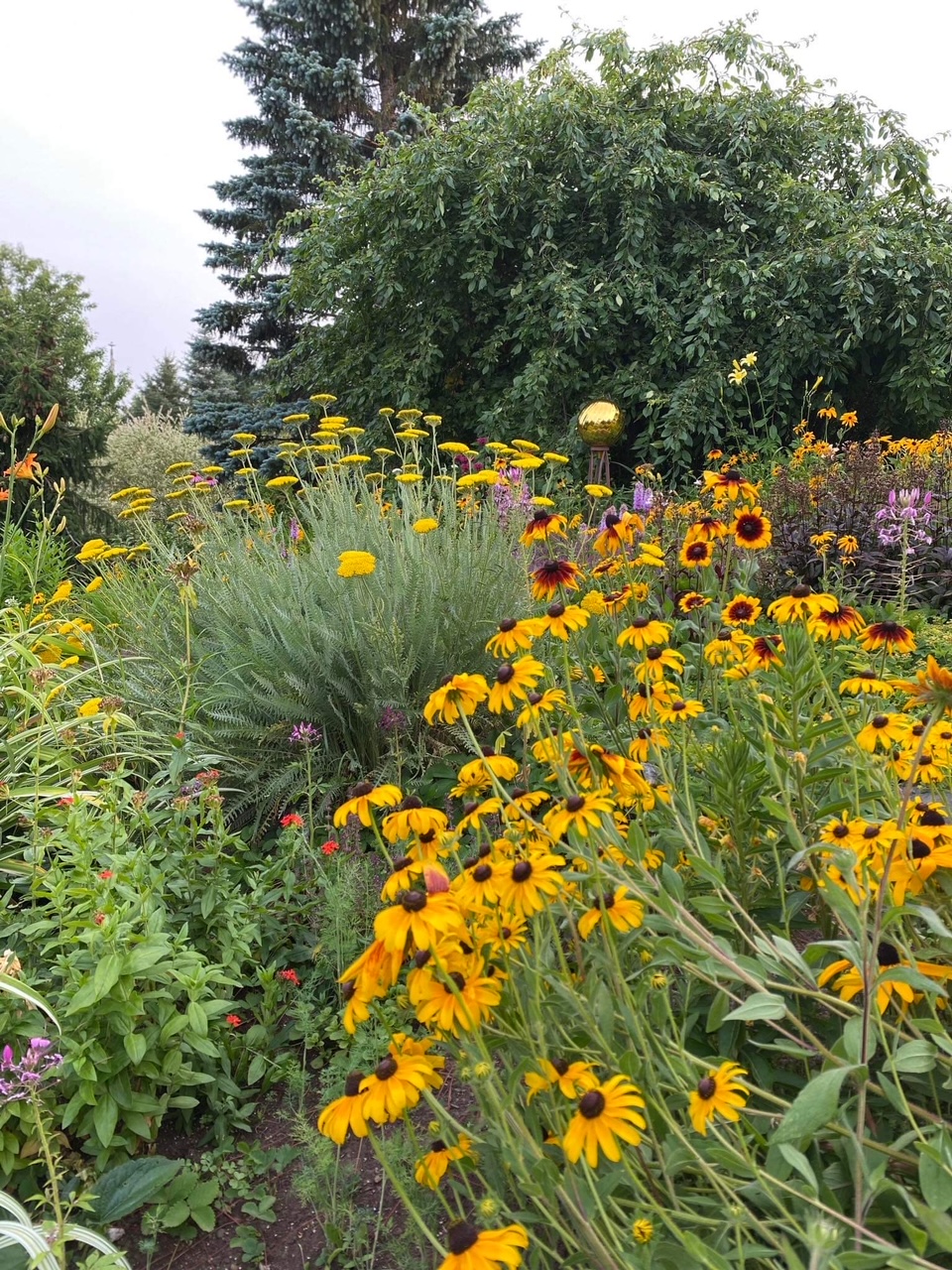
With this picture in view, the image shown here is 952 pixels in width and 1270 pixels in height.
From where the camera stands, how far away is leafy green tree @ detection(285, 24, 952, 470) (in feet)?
21.4

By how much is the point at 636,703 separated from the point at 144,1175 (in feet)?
3.65

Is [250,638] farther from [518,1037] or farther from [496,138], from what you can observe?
[496,138]

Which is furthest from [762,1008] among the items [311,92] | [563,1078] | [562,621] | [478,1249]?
[311,92]

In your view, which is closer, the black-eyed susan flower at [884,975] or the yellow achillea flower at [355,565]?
the black-eyed susan flower at [884,975]

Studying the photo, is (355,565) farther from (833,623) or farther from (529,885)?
(529,885)

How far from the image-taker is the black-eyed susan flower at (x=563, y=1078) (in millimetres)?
790

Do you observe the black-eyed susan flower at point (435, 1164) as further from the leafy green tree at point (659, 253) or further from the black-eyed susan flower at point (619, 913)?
the leafy green tree at point (659, 253)

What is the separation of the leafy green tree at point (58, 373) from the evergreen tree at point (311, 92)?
252 centimetres

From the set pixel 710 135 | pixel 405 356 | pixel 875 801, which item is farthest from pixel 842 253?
pixel 875 801

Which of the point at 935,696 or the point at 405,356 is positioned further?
the point at 405,356

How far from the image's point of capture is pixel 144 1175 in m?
1.33

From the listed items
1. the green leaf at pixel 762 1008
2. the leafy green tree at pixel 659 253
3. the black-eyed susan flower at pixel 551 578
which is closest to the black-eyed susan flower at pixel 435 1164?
the green leaf at pixel 762 1008

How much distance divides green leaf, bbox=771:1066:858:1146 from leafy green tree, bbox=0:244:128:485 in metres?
9.41

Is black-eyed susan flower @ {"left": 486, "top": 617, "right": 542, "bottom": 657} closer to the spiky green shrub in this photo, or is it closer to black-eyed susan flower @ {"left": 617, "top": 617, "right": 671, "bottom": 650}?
black-eyed susan flower @ {"left": 617, "top": 617, "right": 671, "bottom": 650}
